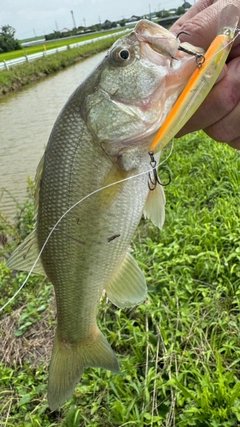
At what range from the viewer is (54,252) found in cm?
191

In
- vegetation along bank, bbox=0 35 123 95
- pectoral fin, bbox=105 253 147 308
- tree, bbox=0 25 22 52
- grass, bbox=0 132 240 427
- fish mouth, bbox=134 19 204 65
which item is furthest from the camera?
tree, bbox=0 25 22 52

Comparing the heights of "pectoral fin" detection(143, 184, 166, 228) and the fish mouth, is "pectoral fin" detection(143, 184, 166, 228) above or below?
below

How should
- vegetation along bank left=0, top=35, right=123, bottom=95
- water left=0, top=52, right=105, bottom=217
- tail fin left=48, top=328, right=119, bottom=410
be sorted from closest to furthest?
tail fin left=48, top=328, right=119, bottom=410, water left=0, top=52, right=105, bottom=217, vegetation along bank left=0, top=35, right=123, bottom=95

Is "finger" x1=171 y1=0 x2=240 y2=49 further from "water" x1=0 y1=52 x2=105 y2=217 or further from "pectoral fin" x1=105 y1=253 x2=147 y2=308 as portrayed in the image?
"water" x1=0 y1=52 x2=105 y2=217

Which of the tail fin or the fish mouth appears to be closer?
the fish mouth

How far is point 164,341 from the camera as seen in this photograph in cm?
296

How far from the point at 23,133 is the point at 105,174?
36.1 feet

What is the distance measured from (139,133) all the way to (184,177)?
3.88m

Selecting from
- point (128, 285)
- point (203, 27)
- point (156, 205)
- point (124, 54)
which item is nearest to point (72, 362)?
point (128, 285)

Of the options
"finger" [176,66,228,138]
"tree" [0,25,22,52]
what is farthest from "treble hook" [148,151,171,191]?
"tree" [0,25,22,52]

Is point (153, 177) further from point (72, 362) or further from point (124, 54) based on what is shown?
point (72, 362)

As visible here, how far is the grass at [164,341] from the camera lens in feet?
8.46

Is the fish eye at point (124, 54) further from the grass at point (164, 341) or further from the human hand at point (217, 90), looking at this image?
the grass at point (164, 341)

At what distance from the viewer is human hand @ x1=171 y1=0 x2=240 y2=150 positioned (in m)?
1.65
